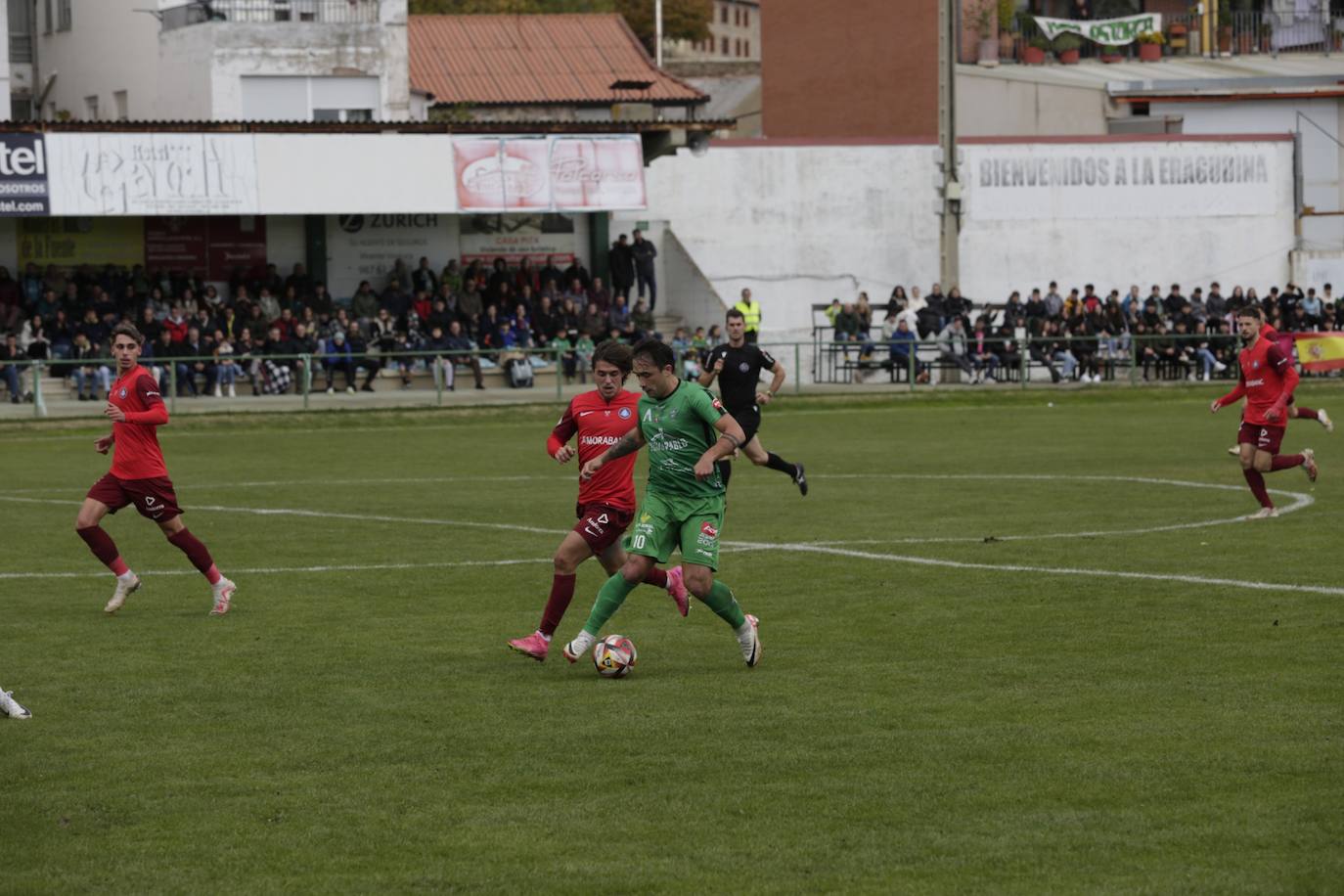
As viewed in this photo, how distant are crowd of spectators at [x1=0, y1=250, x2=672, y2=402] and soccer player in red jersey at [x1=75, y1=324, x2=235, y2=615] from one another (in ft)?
64.2

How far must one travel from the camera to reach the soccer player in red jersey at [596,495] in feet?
37.6

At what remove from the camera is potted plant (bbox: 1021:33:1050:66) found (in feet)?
189

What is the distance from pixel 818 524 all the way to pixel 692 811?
10881 mm

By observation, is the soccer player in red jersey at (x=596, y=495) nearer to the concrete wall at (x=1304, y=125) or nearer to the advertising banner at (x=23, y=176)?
the advertising banner at (x=23, y=176)

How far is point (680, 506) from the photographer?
11023mm

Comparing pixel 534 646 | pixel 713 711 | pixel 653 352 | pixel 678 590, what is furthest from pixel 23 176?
pixel 713 711

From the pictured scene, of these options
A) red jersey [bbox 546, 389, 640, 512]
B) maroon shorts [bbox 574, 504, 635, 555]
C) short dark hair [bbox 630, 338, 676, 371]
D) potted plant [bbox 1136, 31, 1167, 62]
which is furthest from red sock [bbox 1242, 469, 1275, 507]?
potted plant [bbox 1136, 31, 1167, 62]

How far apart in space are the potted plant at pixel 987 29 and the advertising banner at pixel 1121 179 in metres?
8.19

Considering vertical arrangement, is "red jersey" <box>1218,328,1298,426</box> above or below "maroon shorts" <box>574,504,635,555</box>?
above

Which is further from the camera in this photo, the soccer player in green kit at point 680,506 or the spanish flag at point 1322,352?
the spanish flag at point 1322,352

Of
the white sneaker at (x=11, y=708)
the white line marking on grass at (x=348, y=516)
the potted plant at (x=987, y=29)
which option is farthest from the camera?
the potted plant at (x=987, y=29)

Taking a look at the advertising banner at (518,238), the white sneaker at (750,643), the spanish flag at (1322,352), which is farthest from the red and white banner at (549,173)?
the white sneaker at (750,643)

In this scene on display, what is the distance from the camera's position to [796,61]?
57.1m

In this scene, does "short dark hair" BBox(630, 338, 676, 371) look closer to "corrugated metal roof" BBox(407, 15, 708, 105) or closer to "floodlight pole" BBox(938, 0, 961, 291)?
"floodlight pole" BBox(938, 0, 961, 291)
